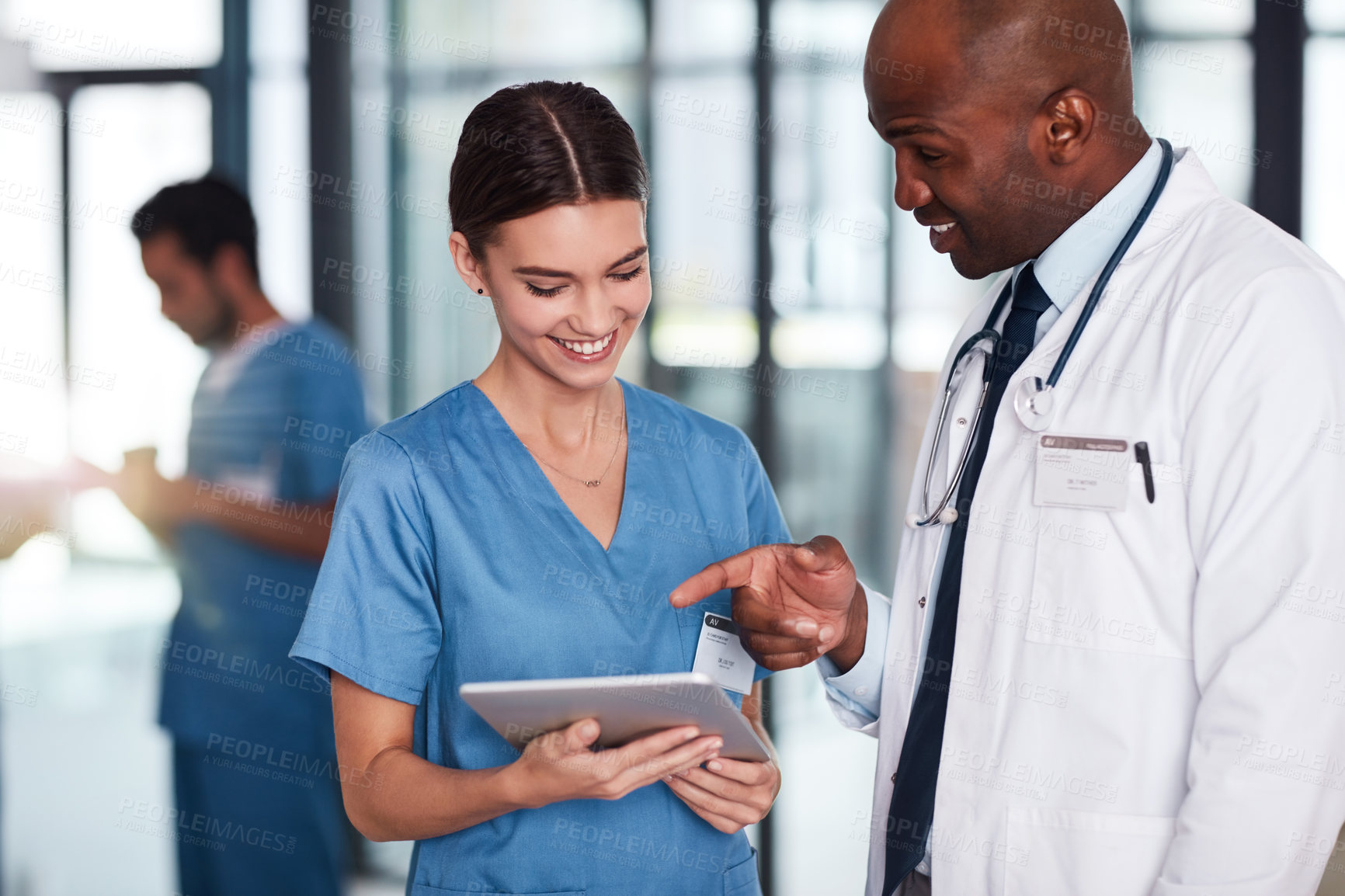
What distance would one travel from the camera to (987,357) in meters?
1.39

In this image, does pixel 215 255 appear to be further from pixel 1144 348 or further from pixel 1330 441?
pixel 1330 441

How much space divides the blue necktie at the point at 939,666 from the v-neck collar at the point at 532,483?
0.45 meters

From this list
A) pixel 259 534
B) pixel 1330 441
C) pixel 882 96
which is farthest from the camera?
pixel 259 534

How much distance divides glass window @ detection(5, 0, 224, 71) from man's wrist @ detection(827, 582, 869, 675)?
118 inches

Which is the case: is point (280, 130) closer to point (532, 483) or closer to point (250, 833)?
point (250, 833)

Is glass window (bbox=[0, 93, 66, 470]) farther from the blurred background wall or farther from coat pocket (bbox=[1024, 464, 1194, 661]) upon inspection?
coat pocket (bbox=[1024, 464, 1194, 661])

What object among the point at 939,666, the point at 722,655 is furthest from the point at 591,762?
the point at 939,666

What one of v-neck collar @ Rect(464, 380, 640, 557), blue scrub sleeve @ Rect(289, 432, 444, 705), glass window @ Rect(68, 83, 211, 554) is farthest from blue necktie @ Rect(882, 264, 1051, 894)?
glass window @ Rect(68, 83, 211, 554)

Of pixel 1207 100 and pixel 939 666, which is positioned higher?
pixel 1207 100

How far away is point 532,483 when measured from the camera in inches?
55.9

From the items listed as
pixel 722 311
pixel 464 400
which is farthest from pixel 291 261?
pixel 464 400

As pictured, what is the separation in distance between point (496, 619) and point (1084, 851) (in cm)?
74

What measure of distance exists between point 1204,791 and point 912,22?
2.99 feet

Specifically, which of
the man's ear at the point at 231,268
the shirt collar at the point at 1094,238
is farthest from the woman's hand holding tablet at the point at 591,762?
the man's ear at the point at 231,268
